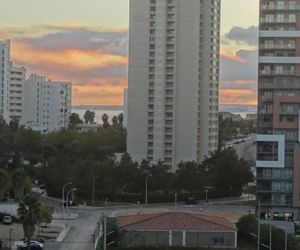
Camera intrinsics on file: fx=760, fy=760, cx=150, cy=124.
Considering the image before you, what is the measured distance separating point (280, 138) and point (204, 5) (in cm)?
3413

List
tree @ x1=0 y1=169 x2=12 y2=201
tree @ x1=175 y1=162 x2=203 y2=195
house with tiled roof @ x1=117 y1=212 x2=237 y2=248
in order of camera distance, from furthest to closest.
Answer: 1. tree @ x1=175 y1=162 x2=203 y2=195
2. tree @ x1=0 y1=169 x2=12 y2=201
3. house with tiled roof @ x1=117 y1=212 x2=237 y2=248

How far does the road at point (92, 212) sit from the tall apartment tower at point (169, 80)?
14.7 m

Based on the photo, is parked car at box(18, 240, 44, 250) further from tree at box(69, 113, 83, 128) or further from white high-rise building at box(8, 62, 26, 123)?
white high-rise building at box(8, 62, 26, 123)

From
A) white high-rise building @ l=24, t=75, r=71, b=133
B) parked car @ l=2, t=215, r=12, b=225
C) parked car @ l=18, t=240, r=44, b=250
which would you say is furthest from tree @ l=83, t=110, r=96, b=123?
parked car @ l=18, t=240, r=44, b=250

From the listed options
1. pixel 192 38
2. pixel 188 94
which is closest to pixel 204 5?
pixel 192 38

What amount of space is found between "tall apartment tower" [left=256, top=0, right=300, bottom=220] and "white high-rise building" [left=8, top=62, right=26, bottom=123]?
87896 mm

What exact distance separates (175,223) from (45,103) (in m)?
112

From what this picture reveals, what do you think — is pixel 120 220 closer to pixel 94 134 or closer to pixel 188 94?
pixel 188 94

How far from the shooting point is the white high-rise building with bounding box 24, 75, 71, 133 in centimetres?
15400

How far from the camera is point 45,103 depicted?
156 metres

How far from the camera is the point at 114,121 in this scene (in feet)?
458

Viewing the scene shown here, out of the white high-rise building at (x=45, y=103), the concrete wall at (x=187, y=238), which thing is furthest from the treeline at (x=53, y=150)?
the white high-rise building at (x=45, y=103)

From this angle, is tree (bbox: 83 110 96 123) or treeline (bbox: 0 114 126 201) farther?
tree (bbox: 83 110 96 123)

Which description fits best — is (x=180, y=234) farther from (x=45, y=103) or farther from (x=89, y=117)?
(x=89, y=117)
